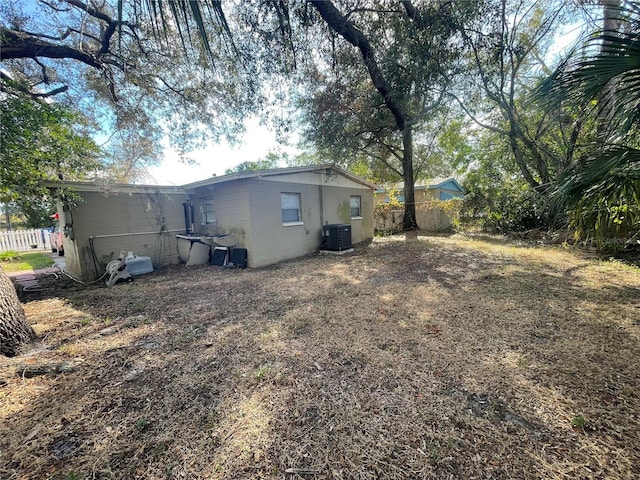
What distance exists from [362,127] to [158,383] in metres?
9.72

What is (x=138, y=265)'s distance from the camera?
6.79 metres

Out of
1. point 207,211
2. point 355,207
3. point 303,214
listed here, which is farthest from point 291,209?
point 355,207

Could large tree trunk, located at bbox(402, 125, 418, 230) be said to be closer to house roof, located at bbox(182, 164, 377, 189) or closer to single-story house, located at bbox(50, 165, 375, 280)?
house roof, located at bbox(182, 164, 377, 189)

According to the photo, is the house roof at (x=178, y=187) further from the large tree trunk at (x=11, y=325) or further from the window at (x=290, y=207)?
the large tree trunk at (x=11, y=325)

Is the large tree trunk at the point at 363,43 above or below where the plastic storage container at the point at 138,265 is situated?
above

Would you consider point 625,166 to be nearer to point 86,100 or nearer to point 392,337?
point 392,337

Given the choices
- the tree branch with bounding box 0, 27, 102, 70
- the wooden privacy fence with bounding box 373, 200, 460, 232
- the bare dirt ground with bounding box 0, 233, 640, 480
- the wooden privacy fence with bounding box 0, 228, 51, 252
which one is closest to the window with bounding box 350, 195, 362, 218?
the wooden privacy fence with bounding box 373, 200, 460, 232

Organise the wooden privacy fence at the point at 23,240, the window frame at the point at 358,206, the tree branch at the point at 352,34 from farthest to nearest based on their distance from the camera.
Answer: the wooden privacy fence at the point at 23,240 → the window frame at the point at 358,206 → the tree branch at the point at 352,34

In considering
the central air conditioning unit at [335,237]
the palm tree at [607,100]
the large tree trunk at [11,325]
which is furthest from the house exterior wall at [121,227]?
the palm tree at [607,100]

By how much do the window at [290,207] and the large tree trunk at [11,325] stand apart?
5855mm

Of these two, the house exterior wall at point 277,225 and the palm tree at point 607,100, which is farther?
the house exterior wall at point 277,225

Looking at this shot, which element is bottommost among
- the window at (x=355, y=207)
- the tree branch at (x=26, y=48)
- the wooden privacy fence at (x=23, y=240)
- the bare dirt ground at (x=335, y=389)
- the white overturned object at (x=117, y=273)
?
the bare dirt ground at (x=335, y=389)

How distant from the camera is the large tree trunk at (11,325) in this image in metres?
2.52

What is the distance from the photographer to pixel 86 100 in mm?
6445
